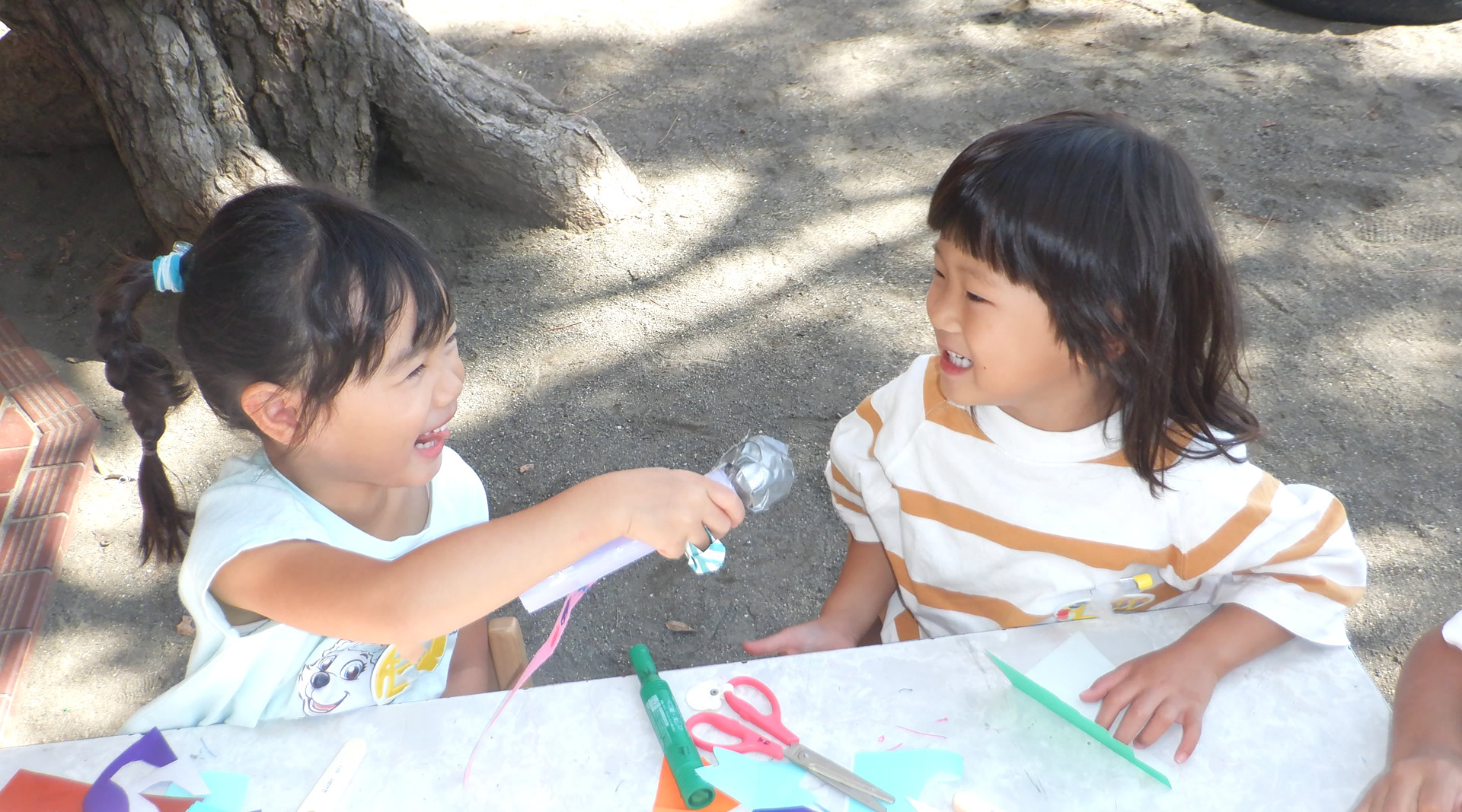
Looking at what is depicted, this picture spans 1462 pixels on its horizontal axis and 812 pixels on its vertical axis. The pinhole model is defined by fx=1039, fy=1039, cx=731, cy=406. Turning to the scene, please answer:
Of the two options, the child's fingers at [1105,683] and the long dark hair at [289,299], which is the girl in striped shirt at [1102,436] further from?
the long dark hair at [289,299]

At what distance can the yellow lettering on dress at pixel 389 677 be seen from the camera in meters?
1.48

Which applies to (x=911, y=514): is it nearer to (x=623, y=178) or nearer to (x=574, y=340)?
(x=574, y=340)

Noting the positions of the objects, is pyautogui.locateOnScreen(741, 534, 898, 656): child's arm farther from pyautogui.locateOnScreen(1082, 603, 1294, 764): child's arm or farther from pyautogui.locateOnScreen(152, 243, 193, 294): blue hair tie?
pyautogui.locateOnScreen(152, 243, 193, 294): blue hair tie

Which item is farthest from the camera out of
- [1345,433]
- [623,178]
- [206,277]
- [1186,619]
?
[623,178]

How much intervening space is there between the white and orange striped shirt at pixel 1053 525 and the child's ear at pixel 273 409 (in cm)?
78

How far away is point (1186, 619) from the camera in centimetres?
120

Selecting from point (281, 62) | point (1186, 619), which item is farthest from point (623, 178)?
point (1186, 619)

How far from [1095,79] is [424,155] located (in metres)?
2.38

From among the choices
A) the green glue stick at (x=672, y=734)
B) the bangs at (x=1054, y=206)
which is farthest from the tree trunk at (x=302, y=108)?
the green glue stick at (x=672, y=734)

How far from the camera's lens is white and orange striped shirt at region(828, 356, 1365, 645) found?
125cm

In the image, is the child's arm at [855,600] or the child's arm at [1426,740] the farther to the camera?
the child's arm at [855,600]

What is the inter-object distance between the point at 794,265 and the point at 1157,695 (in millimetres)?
2273

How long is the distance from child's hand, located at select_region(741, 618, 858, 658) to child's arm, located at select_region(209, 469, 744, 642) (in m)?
0.36

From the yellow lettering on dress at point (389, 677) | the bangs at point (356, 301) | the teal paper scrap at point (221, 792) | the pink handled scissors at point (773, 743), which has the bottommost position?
the yellow lettering on dress at point (389, 677)
